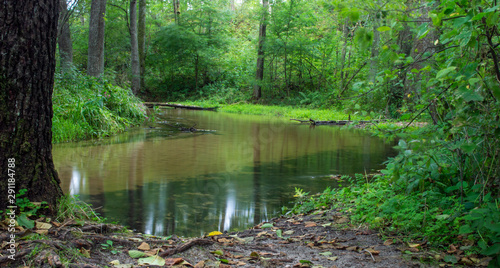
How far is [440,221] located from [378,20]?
1.57 m

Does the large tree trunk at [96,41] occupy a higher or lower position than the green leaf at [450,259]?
higher

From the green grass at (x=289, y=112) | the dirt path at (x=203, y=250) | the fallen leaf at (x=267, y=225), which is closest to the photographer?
the dirt path at (x=203, y=250)

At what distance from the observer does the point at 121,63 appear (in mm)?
26625

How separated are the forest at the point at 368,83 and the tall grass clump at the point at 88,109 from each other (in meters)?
0.04

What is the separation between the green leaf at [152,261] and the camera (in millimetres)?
2205

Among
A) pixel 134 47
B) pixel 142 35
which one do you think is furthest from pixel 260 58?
pixel 142 35

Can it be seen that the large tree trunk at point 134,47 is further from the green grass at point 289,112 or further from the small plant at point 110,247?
the small plant at point 110,247

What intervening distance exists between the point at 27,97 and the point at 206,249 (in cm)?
164

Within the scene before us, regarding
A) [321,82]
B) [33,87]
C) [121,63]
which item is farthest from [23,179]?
[121,63]

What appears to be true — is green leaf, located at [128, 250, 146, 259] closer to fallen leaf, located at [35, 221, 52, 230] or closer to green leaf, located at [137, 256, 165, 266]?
green leaf, located at [137, 256, 165, 266]

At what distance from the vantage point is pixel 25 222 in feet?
7.63

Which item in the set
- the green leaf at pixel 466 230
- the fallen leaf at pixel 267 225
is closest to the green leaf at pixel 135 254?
the fallen leaf at pixel 267 225

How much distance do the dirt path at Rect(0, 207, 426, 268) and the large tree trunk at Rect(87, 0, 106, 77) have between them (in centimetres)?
1013

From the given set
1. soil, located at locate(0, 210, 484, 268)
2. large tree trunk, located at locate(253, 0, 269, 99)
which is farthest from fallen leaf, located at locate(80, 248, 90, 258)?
large tree trunk, located at locate(253, 0, 269, 99)
